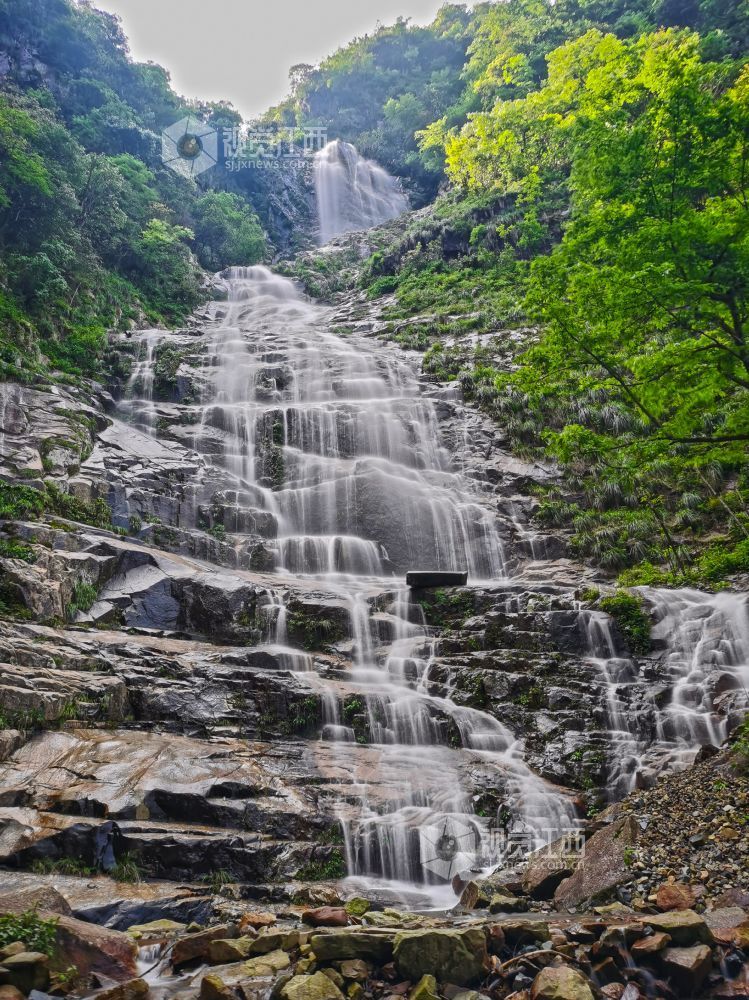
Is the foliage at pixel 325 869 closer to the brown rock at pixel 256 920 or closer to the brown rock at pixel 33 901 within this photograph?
the brown rock at pixel 256 920

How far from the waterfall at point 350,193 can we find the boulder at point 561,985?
5777cm

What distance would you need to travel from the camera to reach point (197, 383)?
83.8 feet

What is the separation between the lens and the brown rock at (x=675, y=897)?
17.5 feet

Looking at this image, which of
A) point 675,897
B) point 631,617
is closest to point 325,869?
point 675,897

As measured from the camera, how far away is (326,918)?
5805 millimetres

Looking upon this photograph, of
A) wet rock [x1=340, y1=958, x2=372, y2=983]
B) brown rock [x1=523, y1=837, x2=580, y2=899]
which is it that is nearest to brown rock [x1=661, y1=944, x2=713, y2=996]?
wet rock [x1=340, y1=958, x2=372, y2=983]

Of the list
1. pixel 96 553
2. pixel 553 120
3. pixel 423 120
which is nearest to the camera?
pixel 96 553

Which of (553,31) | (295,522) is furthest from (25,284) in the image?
(553,31)

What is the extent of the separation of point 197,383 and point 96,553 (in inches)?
520

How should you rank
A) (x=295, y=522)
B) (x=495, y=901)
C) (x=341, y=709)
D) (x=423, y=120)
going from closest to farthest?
1. (x=495, y=901)
2. (x=341, y=709)
3. (x=295, y=522)
4. (x=423, y=120)

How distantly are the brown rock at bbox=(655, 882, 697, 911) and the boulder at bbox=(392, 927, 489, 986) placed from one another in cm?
189

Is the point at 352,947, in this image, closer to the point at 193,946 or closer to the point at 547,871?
the point at 193,946

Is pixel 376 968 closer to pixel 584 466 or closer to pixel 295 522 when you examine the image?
pixel 295 522

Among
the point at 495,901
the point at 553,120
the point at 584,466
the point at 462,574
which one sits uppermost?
the point at 553,120
